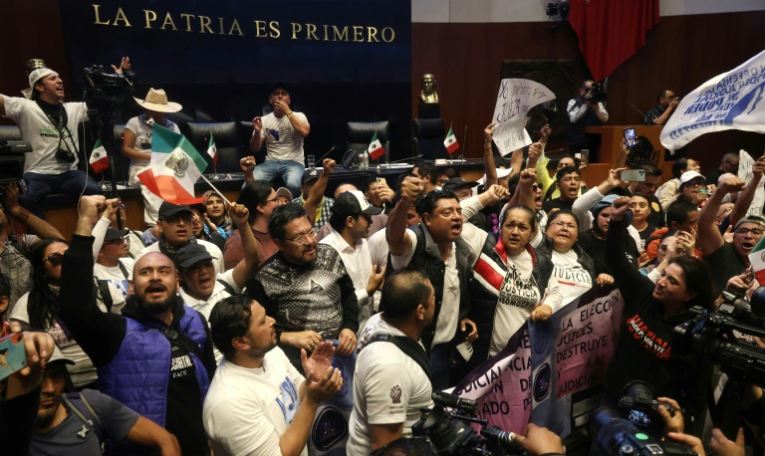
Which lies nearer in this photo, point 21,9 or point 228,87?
point 21,9

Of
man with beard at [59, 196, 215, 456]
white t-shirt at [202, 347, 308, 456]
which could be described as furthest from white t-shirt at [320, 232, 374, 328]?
white t-shirt at [202, 347, 308, 456]

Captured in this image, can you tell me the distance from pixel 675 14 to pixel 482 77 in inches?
151

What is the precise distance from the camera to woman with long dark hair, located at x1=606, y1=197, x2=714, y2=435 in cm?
272

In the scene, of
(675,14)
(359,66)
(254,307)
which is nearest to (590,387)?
(254,307)

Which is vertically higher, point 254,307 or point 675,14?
point 675,14

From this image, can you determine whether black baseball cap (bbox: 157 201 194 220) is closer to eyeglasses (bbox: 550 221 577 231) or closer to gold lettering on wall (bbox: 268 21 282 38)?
eyeglasses (bbox: 550 221 577 231)

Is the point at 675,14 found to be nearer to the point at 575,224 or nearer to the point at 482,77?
the point at 482,77

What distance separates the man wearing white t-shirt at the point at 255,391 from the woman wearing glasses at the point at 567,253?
1785 millimetres

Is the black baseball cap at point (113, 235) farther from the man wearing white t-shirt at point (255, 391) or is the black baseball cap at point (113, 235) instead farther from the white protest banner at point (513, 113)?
the white protest banner at point (513, 113)

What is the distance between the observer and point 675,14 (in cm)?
1152

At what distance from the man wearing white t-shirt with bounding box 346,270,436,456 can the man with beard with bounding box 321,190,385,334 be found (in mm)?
954

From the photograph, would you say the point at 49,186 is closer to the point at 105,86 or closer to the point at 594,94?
the point at 105,86

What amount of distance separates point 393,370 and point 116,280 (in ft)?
5.80

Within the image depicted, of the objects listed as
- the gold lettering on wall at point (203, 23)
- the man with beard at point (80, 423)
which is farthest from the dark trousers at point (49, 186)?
the gold lettering on wall at point (203, 23)
